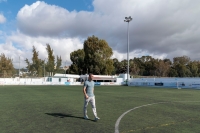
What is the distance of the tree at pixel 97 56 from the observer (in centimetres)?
7175

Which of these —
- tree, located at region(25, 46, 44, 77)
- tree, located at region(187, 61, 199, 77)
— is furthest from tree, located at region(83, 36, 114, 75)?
tree, located at region(187, 61, 199, 77)

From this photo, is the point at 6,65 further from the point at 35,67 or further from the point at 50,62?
the point at 50,62

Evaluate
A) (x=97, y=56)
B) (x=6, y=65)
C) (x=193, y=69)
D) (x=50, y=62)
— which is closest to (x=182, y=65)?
(x=193, y=69)

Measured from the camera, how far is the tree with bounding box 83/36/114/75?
2825 inches

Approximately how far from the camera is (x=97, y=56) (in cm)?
7138

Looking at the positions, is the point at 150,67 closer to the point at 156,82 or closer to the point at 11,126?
the point at 156,82

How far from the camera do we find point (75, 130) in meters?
6.69

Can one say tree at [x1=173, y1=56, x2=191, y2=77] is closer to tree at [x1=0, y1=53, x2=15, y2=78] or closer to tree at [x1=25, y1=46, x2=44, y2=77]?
tree at [x1=25, y1=46, x2=44, y2=77]

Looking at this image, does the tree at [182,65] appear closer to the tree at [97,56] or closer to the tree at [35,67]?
the tree at [97,56]

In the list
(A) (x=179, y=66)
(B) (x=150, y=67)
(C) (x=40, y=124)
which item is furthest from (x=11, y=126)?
(B) (x=150, y=67)

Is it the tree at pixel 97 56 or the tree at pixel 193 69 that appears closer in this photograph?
the tree at pixel 97 56

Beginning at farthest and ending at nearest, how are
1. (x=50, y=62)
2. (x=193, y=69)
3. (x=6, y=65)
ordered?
(x=193, y=69) → (x=50, y=62) → (x=6, y=65)

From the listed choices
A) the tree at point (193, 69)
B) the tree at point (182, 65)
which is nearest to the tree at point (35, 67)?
the tree at point (182, 65)

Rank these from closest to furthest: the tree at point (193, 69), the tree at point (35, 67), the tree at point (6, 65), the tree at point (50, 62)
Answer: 1. the tree at point (6, 65)
2. the tree at point (35, 67)
3. the tree at point (50, 62)
4. the tree at point (193, 69)
